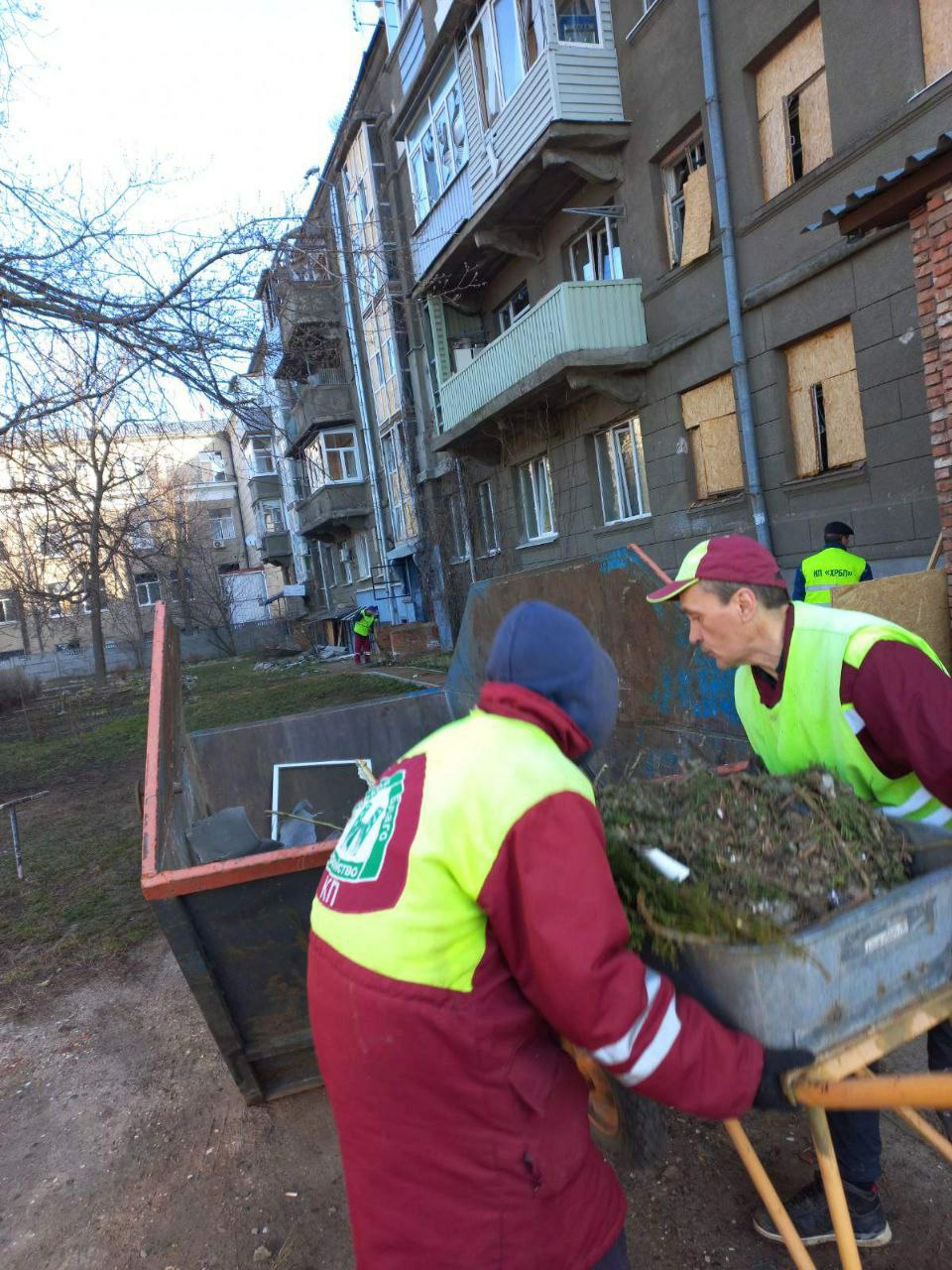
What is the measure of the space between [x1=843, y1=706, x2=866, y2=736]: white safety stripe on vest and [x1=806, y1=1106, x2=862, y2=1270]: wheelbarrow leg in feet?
2.62

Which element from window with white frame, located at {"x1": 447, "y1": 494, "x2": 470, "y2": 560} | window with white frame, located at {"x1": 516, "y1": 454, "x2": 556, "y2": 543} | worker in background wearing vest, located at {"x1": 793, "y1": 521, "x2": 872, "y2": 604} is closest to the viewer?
worker in background wearing vest, located at {"x1": 793, "y1": 521, "x2": 872, "y2": 604}

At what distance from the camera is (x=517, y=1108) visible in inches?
52.7

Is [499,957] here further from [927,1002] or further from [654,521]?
[654,521]

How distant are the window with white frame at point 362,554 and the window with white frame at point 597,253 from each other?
13.2m

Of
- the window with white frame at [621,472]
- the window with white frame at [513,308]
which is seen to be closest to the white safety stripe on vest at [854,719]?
the window with white frame at [621,472]

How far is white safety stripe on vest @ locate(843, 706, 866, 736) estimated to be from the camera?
73.0 inches

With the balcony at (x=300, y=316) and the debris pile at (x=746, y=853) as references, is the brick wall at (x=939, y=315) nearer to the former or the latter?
the debris pile at (x=746, y=853)

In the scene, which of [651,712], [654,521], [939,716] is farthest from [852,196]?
[654,521]

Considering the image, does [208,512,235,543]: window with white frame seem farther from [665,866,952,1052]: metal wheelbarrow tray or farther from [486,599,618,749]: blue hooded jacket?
[665,866,952,1052]: metal wheelbarrow tray

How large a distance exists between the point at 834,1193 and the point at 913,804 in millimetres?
815

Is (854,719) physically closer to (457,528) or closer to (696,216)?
(696,216)

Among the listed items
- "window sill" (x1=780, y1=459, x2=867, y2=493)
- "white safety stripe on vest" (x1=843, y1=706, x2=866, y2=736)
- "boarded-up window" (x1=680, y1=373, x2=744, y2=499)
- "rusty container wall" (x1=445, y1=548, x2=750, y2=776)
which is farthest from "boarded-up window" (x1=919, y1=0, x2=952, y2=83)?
"white safety stripe on vest" (x1=843, y1=706, x2=866, y2=736)

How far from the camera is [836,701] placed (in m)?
1.89

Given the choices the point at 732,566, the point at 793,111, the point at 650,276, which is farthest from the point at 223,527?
the point at 732,566
